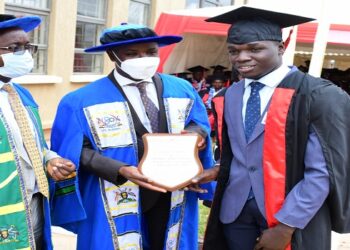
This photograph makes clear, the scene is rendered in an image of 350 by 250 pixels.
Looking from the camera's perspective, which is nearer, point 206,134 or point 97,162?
point 97,162

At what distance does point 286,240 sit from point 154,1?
10163mm

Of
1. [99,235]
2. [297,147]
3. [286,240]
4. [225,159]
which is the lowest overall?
[99,235]

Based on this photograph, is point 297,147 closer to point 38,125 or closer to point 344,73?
point 38,125

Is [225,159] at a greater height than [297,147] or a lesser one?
lesser

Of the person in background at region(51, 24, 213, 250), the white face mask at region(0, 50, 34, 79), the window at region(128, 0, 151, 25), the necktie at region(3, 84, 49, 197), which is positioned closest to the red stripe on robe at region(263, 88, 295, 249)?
the person in background at region(51, 24, 213, 250)

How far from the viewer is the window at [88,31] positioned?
370 inches

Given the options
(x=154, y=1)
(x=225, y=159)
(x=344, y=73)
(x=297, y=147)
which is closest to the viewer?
(x=297, y=147)

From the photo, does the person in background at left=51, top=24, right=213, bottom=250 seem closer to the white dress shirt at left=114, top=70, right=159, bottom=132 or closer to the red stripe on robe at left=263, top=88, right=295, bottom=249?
the white dress shirt at left=114, top=70, right=159, bottom=132

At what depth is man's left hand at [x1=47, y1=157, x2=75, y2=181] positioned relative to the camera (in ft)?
8.05

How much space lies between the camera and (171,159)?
252 cm

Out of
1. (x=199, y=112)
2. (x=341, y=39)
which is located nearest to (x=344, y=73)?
(x=341, y=39)

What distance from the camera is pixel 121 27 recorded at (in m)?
2.74

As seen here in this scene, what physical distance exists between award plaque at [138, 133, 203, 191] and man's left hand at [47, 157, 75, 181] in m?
0.36

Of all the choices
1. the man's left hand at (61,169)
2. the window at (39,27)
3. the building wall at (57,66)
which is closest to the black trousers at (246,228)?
the man's left hand at (61,169)
